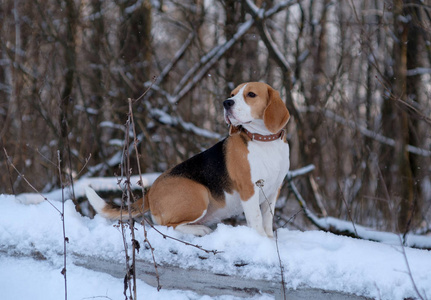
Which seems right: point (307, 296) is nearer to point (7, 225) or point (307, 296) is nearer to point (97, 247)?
point (97, 247)

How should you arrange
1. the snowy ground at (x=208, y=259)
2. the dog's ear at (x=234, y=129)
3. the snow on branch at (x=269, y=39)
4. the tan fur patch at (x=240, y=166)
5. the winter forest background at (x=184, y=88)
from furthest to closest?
1. the winter forest background at (x=184, y=88)
2. the snow on branch at (x=269, y=39)
3. the dog's ear at (x=234, y=129)
4. the tan fur patch at (x=240, y=166)
5. the snowy ground at (x=208, y=259)

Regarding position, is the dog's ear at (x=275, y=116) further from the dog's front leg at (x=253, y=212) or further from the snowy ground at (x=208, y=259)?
the snowy ground at (x=208, y=259)

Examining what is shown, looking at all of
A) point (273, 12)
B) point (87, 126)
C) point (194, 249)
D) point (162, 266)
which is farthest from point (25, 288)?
point (87, 126)

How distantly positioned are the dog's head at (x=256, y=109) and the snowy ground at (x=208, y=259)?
82 cm

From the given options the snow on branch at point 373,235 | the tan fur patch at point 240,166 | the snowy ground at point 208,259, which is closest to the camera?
the snowy ground at point 208,259

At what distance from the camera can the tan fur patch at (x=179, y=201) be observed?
3396 mm

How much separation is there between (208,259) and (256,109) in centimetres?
119

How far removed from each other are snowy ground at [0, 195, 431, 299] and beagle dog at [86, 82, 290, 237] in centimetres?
24

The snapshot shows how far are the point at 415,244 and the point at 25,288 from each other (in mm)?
3475

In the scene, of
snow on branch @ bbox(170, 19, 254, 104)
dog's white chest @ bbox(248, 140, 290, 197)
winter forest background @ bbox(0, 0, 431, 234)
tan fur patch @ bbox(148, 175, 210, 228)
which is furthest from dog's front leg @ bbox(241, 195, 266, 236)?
snow on branch @ bbox(170, 19, 254, 104)

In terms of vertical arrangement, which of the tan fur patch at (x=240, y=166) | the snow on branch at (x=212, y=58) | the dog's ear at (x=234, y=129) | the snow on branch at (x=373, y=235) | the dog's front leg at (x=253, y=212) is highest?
the snow on branch at (x=212, y=58)

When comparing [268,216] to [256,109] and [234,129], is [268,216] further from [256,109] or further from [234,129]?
[256,109]

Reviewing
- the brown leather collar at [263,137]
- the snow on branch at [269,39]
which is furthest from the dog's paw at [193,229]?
the snow on branch at [269,39]

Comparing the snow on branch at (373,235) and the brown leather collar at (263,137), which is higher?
the brown leather collar at (263,137)
